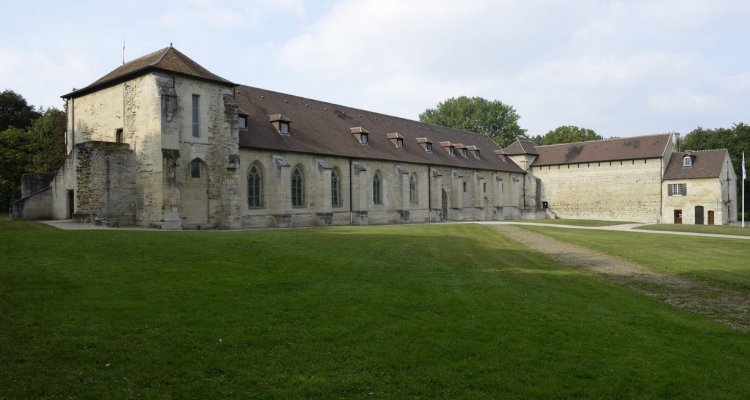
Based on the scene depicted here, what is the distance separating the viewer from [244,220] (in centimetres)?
3092

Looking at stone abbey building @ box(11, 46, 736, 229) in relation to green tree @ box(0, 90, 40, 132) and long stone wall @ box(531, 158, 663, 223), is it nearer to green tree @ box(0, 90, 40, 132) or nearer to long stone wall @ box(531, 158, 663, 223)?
long stone wall @ box(531, 158, 663, 223)

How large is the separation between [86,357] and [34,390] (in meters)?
0.95

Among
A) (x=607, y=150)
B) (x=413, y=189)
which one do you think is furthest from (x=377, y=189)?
(x=607, y=150)

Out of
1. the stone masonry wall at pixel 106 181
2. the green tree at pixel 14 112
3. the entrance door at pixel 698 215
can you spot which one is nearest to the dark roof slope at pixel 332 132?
the stone masonry wall at pixel 106 181

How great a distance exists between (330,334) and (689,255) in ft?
59.4

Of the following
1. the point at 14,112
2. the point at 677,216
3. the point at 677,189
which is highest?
the point at 14,112

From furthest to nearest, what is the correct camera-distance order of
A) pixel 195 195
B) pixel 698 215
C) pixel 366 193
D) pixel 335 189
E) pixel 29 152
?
pixel 698 215
pixel 29 152
pixel 366 193
pixel 335 189
pixel 195 195

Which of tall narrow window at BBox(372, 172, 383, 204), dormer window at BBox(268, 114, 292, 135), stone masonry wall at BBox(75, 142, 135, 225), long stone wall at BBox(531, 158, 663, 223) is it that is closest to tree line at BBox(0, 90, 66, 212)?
stone masonry wall at BBox(75, 142, 135, 225)

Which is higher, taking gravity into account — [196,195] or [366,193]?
[366,193]

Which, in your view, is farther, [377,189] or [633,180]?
[633,180]

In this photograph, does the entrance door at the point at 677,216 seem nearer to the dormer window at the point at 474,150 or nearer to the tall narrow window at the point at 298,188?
the dormer window at the point at 474,150

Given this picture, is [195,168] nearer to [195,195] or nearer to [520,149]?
[195,195]

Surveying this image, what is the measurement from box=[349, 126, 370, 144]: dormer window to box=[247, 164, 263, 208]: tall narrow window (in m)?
11.2

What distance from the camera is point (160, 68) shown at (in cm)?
2659
